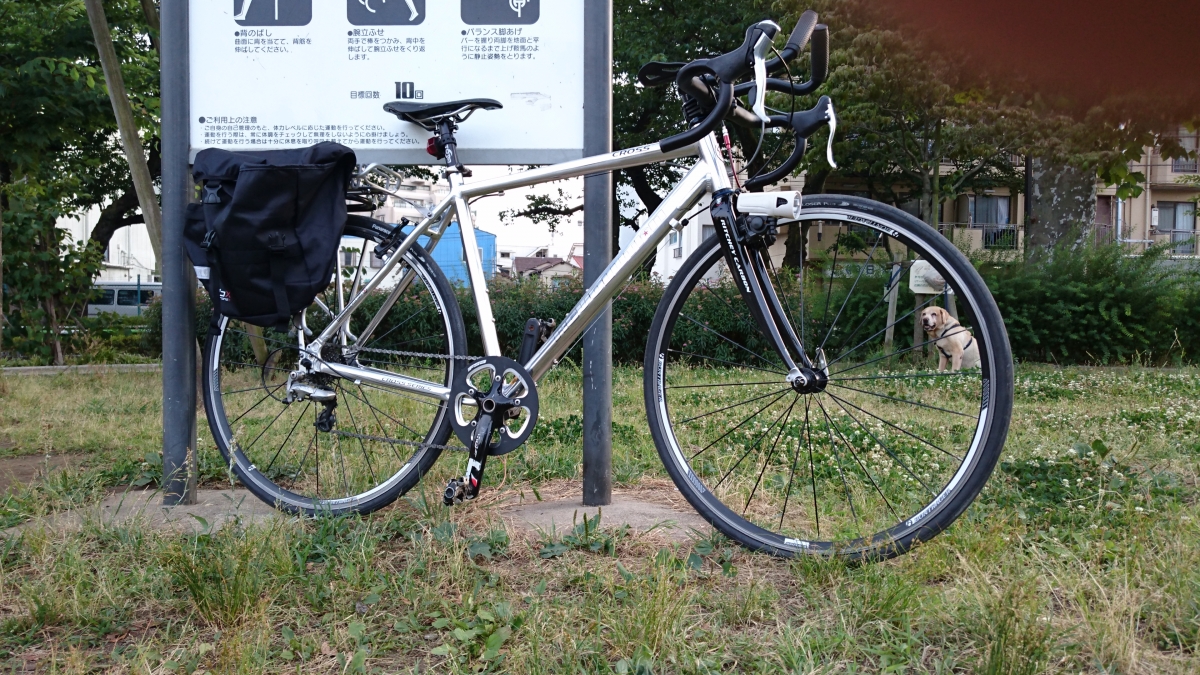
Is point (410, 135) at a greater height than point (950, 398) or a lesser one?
greater

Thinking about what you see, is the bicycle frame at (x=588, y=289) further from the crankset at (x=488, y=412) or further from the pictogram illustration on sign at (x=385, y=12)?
the pictogram illustration on sign at (x=385, y=12)

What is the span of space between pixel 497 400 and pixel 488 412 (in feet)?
0.15

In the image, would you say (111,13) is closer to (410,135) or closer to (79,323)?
(79,323)

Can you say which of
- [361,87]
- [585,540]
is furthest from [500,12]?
[585,540]

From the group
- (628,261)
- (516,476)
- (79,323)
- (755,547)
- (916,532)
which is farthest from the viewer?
(79,323)

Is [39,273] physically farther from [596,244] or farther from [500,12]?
[596,244]

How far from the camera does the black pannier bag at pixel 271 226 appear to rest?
2.79 metres

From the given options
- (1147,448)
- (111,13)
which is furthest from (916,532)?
(111,13)

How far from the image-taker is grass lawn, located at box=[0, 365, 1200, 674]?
1789 mm

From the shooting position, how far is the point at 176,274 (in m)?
3.17

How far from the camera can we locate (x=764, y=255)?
8.02ft

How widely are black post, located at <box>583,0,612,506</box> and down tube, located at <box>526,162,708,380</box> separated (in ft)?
0.97

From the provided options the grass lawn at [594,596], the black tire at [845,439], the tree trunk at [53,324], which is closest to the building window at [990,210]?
the tree trunk at [53,324]

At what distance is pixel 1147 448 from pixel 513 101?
307 cm
